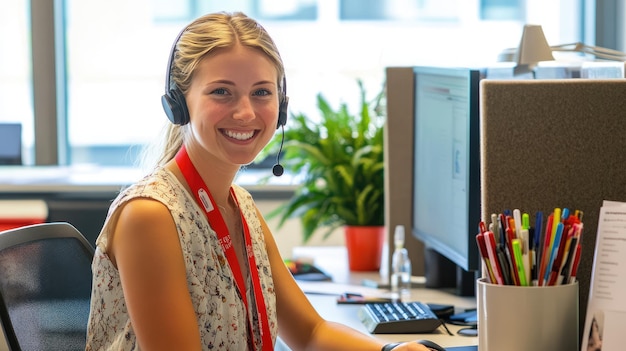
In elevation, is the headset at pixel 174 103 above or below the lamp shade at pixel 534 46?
below

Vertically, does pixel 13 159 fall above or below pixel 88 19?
below

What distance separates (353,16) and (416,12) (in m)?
0.26

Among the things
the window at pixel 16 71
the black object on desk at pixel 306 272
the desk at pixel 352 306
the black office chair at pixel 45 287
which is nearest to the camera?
the black office chair at pixel 45 287

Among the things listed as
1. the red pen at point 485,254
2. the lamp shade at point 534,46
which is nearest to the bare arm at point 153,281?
the red pen at point 485,254

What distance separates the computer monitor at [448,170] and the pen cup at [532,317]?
18.6 inches

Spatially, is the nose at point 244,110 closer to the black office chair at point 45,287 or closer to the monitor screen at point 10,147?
the black office chair at point 45,287

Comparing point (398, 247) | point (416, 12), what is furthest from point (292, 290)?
point (416, 12)

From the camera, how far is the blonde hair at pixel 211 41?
1.31m

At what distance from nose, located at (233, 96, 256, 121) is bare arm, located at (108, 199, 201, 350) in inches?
7.3

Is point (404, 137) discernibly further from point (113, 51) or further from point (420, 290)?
point (113, 51)

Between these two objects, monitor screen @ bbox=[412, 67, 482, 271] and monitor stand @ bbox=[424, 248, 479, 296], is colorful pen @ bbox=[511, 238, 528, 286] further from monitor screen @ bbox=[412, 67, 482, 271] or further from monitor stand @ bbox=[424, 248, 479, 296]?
monitor stand @ bbox=[424, 248, 479, 296]

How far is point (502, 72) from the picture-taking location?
177 centimetres

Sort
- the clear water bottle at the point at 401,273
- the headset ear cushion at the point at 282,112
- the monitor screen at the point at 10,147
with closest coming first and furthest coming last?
the headset ear cushion at the point at 282,112
the clear water bottle at the point at 401,273
the monitor screen at the point at 10,147

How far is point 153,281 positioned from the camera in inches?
47.0
